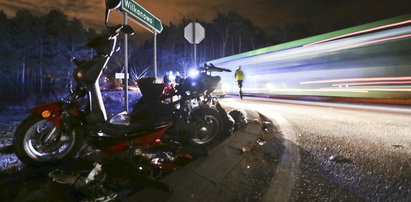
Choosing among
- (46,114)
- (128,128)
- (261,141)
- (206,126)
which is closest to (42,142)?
(46,114)

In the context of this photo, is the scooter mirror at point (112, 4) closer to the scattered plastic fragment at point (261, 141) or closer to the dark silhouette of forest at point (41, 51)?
the scattered plastic fragment at point (261, 141)

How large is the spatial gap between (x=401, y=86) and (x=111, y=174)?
938 centimetres

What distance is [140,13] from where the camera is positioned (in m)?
6.11

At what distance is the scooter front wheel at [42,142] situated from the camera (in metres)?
2.59

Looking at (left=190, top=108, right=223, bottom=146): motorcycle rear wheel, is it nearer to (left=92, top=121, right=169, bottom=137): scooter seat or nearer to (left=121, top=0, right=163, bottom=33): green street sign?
(left=92, top=121, right=169, bottom=137): scooter seat

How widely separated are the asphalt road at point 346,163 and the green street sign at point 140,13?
A: 4.88 metres

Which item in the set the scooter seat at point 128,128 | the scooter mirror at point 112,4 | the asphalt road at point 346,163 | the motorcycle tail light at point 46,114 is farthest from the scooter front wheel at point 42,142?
the asphalt road at point 346,163

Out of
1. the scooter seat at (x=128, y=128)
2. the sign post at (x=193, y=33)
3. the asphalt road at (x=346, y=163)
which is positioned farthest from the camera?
the sign post at (x=193, y=33)

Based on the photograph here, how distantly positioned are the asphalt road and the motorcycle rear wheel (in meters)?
1.24

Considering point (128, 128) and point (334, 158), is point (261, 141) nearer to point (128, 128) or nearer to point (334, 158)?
point (334, 158)

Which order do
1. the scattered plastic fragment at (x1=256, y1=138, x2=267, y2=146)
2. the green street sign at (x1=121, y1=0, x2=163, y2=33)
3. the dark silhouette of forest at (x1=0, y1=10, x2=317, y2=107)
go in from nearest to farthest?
the scattered plastic fragment at (x1=256, y1=138, x2=267, y2=146), the green street sign at (x1=121, y1=0, x2=163, y2=33), the dark silhouette of forest at (x1=0, y1=10, x2=317, y2=107)

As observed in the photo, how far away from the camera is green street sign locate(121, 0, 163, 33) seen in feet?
17.8

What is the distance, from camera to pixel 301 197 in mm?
2150

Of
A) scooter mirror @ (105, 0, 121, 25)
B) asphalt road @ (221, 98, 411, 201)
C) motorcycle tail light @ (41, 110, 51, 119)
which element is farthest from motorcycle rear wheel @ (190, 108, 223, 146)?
scooter mirror @ (105, 0, 121, 25)
